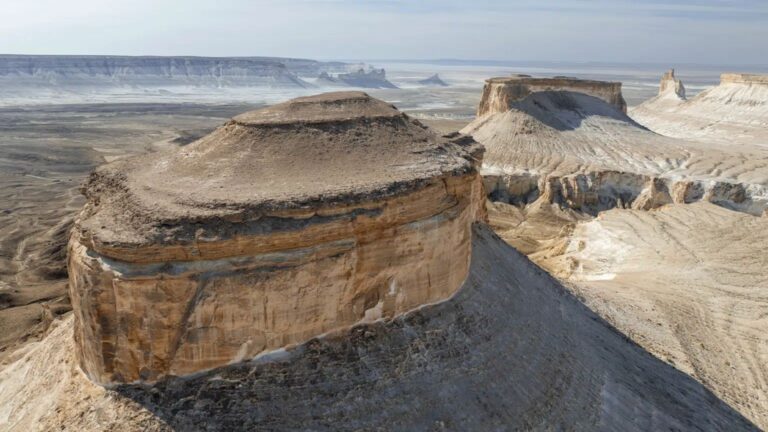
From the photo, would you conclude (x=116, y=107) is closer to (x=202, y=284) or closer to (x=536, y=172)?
(x=536, y=172)

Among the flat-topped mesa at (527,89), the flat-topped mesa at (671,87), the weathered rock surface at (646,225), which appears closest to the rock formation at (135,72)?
the flat-topped mesa at (671,87)

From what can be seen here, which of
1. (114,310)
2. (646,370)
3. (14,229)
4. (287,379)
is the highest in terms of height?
(114,310)

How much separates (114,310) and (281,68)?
152 metres

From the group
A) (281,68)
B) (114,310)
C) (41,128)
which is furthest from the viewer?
(281,68)

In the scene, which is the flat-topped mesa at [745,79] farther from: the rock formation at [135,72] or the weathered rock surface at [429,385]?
the rock formation at [135,72]

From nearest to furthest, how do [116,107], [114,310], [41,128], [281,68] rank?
[114,310] < [41,128] < [116,107] < [281,68]

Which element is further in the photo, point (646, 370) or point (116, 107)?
point (116, 107)

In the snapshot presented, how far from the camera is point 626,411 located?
1096cm

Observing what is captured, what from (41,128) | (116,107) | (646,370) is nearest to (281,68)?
(116,107)

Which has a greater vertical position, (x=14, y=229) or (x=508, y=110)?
(x=508, y=110)

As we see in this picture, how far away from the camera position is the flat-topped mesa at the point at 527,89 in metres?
42.1

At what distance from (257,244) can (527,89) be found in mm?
37528

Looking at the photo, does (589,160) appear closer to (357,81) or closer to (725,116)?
(725,116)

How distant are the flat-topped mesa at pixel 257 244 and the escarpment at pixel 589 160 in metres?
24.9
